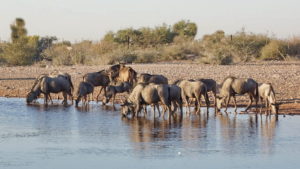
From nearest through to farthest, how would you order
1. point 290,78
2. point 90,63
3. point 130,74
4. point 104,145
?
point 104,145, point 130,74, point 290,78, point 90,63

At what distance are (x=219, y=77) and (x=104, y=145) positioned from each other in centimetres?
1469

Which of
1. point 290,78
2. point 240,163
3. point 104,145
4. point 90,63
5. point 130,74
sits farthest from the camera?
point 90,63

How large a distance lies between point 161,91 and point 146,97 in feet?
1.53

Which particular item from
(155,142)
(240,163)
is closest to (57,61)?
(155,142)

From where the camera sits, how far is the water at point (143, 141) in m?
12.6

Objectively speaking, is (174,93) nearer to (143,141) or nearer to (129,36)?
(143,141)

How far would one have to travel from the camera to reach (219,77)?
2859 cm

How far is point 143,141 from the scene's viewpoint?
15.0m

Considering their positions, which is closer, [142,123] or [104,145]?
[104,145]

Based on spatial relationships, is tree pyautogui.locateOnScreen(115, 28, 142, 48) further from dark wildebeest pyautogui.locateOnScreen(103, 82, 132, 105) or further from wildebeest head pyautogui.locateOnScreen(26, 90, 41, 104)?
dark wildebeest pyautogui.locateOnScreen(103, 82, 132, 105)

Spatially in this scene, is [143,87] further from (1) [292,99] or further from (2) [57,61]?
(2) [57,61]

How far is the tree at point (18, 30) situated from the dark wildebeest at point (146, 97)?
31.2m

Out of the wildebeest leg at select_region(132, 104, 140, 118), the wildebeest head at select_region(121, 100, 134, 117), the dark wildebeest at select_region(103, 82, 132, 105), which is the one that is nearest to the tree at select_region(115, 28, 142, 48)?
the dark wildebeest at select_region(103, 82, 132, 105)

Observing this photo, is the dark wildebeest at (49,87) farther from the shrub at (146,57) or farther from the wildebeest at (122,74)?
the shrub at (146,57)
